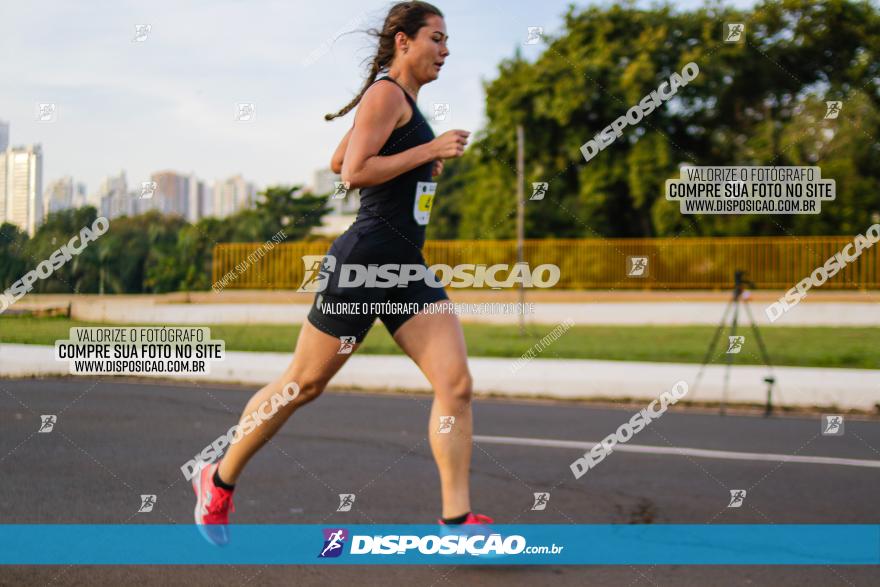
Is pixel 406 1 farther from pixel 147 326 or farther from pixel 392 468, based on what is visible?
pixel 147 326

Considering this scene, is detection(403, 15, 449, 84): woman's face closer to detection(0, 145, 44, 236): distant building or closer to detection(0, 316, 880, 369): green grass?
detection(0, 145, 44, 236): distant building

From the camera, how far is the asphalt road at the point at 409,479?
3.63 m

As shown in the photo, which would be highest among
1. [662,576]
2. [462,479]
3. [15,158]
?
[15,158]

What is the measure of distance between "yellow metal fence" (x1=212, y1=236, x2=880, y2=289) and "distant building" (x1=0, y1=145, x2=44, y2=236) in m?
14.2

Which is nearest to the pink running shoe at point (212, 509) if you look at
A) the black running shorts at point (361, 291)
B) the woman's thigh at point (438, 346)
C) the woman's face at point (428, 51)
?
the black running shorts at point (361, 291)

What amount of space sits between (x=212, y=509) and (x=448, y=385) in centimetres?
108

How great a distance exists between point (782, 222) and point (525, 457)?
80.4 feet

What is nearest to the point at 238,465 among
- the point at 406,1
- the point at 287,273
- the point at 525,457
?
the point at 406,1

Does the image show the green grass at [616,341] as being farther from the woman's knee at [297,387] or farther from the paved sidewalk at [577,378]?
the woman's knee at [297,387]

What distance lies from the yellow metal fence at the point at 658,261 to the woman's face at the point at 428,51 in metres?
Result: 18.9

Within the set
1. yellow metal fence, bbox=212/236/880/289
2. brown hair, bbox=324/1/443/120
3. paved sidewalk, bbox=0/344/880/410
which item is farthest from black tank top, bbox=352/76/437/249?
yellow metal fence, bbox=212/236/880/289

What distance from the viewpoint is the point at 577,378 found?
955 centimetres

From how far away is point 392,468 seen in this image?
5637 millimetres

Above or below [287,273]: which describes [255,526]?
below
